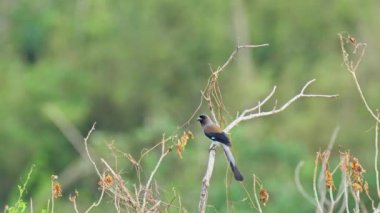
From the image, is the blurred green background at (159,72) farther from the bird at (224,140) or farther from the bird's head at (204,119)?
the bird at (224,140)

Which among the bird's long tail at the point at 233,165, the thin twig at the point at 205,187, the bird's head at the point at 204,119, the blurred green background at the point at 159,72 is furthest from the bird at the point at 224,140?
the blurred green background at the point at 159,72

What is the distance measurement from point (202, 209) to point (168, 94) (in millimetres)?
35053

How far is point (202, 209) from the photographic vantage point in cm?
652

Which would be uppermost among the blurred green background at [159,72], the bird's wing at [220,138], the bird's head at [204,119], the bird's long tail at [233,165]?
the bird's wing at [220,138]

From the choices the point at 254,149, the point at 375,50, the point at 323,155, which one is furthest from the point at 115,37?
the point at 323,155

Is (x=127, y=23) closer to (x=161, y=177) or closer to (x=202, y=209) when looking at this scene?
(x=161, y=177)

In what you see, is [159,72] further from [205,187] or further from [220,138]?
[205,187]

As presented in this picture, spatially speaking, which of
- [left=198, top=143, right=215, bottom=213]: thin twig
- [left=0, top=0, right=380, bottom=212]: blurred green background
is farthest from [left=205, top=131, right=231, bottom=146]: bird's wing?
[left=0, top=0, right=380, bottom=212]: blurred green background

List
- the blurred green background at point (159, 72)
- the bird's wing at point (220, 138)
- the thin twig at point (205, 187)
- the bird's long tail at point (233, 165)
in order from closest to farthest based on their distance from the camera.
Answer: the thin twig at point (205, 187) < the bird's long tail at point (233, 165) < the bird's wing at point (220, 138) < the blurred green background at point (159, 72)

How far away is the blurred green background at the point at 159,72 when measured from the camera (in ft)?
118

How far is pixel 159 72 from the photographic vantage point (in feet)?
140

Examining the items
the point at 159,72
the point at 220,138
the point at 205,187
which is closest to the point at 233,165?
the point at 220,138

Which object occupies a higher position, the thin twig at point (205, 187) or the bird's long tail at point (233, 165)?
the thin twig at point (205, 187)

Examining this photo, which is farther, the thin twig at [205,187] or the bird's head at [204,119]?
the bird's head at [204,119]
